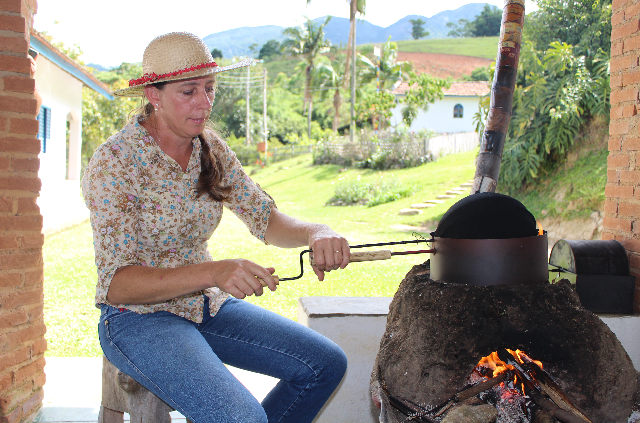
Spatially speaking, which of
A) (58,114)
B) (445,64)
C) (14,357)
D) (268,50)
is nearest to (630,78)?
(14,357)

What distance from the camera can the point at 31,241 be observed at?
2803 millimetres

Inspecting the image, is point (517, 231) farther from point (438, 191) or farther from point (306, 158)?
point (306, 158)

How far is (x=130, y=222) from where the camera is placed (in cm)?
183

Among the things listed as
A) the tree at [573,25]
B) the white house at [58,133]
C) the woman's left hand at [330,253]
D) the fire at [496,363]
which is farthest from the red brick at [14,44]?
the tree at [573,25]

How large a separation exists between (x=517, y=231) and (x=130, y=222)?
4.40ft

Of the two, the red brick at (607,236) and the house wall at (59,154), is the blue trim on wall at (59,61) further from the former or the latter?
the red brick at (607,236)

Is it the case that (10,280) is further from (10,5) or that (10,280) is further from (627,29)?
(627,29)


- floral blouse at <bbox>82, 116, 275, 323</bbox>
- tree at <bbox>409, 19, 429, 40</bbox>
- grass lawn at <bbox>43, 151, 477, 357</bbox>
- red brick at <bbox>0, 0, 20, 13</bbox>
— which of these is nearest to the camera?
floral blouse at <bbox>82, 116, 275, 323</bbox>

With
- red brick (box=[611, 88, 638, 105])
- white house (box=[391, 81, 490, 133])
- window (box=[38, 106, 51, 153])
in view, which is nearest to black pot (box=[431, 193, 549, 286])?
red brick (box=[611, 88, 638, 105])

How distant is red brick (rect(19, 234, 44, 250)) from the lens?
2770 mm

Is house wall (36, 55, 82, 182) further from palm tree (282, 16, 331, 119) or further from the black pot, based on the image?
palm tree (282, 16, 331, 119)

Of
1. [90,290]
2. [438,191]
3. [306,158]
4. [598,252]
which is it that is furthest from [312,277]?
[306,158]

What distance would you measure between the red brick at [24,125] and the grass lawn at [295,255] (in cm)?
233

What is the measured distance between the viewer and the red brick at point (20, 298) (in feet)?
8.89
